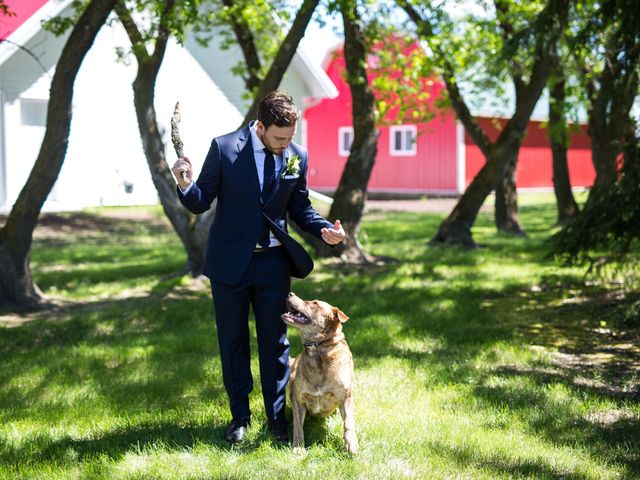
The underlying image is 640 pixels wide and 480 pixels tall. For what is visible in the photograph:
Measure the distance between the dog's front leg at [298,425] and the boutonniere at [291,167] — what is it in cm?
143

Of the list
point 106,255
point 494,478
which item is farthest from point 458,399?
point 106,255

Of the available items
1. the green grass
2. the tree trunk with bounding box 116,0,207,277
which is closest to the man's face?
the green grass

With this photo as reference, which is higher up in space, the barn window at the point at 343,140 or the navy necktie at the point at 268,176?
the barn window at the point at 343,140

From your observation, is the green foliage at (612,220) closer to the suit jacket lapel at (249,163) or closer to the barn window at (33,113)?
the suit jacket lapel at (249,163)

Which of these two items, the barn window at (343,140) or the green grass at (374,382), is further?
the barn window at (343,140)

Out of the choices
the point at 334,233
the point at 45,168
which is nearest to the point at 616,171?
the point at 334,233

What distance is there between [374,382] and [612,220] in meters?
3.67

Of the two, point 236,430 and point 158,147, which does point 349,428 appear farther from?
point 158,147

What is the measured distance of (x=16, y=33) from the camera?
56.0 feet

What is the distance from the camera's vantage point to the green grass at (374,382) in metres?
4.76

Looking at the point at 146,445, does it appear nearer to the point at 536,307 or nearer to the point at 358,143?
the point at 536,307

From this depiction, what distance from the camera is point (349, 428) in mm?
4875

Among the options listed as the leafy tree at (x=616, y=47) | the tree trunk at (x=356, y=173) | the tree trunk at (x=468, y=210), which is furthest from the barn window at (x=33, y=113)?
the leafy tree at (x=616, y=47)

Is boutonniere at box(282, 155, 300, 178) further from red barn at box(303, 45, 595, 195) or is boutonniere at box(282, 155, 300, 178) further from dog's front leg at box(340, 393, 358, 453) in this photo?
red barn at box(303, 45, 595, 195)
